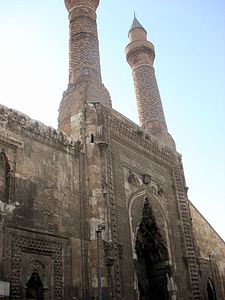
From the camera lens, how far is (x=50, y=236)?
7.65 meters

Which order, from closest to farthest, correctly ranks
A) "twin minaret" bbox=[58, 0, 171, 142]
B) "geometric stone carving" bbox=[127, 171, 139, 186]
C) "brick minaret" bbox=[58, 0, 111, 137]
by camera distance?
"geometric stone carving" bbox=[127, 171, 139, 186]
"brick minaret" bbox=[58, 0, 111, 137]
"twin minaret" bbox=[58, 0, 171, 142]

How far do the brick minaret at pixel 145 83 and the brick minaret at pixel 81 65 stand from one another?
2.79 m

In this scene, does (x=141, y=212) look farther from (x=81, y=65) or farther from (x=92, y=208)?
(x=81, y=65)

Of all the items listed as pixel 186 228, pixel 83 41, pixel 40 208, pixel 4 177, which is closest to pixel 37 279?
pixel 40 208

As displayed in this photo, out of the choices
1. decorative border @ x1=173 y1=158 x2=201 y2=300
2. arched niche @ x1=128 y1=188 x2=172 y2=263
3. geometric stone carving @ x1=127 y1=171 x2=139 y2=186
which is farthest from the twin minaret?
arched niche @ x1=128 y1=188 x2=172 y2=263

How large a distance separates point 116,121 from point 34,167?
3334 millimetres

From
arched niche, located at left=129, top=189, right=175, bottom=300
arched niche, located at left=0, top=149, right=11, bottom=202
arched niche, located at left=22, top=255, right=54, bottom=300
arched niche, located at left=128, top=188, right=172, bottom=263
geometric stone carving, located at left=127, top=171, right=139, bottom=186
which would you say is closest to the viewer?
arched niche, located at left=22, top=255, right=54, bottom=300

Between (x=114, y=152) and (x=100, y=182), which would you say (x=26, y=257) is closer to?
(x=100, y=182)

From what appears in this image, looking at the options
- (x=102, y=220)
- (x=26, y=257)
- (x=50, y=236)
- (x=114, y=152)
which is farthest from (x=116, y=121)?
(x=26, y=257)

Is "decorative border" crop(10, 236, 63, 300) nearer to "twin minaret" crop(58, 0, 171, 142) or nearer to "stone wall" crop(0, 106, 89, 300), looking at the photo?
"stone wall" crop(0, 106, 89, 300)

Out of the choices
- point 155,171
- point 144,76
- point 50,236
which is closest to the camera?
point 50,236

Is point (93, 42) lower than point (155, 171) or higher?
higher

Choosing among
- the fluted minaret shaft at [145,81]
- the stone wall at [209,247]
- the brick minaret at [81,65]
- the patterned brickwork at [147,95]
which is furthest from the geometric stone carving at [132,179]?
the patterned brickwork at [147,95]

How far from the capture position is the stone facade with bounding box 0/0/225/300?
733 cm
